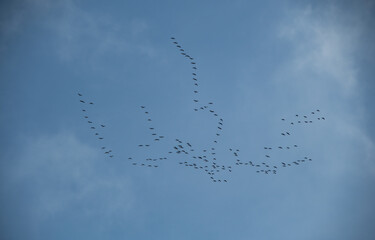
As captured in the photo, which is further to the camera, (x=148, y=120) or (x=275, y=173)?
(x=275, y=173)

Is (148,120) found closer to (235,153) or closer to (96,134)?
(96,134)

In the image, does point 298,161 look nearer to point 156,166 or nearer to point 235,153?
point 235,153

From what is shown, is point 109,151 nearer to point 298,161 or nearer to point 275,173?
point 275,173

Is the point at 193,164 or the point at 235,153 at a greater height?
the point at 235,153

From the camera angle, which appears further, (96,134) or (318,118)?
(318,118)

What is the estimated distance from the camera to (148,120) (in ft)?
167

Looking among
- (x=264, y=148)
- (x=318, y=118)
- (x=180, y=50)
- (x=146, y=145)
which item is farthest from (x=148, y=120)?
(x=318, y=118)

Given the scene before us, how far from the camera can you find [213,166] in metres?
53.2

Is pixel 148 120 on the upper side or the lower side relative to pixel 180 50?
lower

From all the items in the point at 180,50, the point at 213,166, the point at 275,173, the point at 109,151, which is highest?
the point at 180,50

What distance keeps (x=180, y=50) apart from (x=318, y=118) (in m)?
23.3

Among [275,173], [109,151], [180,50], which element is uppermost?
[180,50]

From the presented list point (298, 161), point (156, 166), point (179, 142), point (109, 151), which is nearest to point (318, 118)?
point (298, 161)

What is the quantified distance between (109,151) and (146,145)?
5.32 metres
